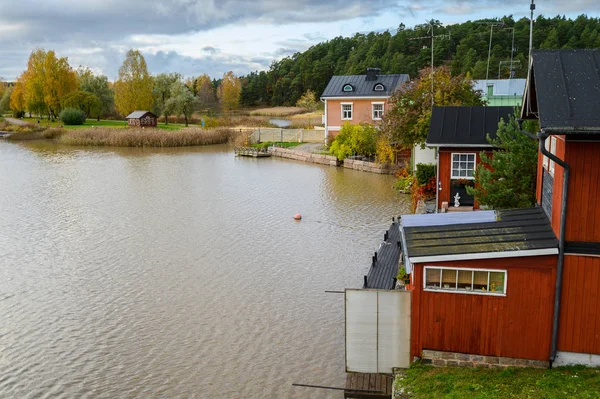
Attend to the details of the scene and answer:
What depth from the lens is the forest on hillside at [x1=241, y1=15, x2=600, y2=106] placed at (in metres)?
67.3

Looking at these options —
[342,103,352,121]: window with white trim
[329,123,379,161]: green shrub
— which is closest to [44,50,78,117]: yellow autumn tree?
[342,103,352,121]: window with white trim

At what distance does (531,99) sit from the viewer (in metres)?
10.2

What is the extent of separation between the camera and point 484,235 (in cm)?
920

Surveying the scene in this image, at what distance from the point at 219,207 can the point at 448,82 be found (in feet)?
41.6

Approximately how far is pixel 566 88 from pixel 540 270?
109 inches

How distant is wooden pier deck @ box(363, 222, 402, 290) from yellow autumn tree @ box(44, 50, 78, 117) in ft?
231

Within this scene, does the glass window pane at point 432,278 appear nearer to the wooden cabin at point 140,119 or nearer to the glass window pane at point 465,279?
the glass window pane at point 465,279

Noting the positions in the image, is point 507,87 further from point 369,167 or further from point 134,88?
point 134,88

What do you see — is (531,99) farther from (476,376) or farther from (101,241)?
(101,241)

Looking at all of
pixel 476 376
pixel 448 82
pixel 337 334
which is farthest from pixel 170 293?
pixel 448 82

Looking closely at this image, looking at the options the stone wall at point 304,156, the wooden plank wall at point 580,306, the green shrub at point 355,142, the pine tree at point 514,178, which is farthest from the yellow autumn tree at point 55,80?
the wooden plank wall at point 580,306

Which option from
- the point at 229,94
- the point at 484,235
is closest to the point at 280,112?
the point at 229,94

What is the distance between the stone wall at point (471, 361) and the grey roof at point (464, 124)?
11.6 m

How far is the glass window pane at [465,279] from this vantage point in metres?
8.84
